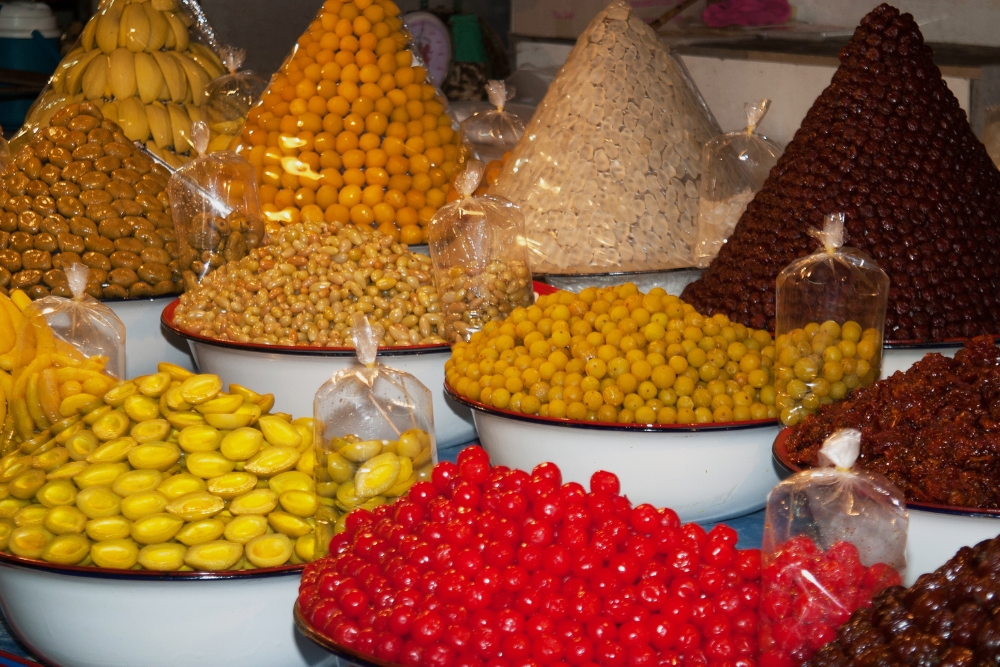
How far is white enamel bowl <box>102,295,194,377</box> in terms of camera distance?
2645mm

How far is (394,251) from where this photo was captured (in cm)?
255

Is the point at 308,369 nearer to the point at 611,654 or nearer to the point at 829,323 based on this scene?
the point at 829,323

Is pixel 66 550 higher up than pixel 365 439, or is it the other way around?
pixel 365 439

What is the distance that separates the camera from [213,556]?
1.46 metres

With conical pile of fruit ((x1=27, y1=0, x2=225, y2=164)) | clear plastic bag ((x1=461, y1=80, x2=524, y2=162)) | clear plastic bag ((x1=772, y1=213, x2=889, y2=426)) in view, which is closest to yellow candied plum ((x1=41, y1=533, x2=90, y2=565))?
clear plastic bag ((x1=772, y1=213, x2=889, y2=426))

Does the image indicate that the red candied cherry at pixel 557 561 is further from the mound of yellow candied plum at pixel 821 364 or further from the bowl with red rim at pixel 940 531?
the mound of yellow candied plum at pixel 821 364

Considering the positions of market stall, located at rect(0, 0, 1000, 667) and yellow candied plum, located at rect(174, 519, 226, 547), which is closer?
market stall, located at rect(0, 0, 1000, 667)

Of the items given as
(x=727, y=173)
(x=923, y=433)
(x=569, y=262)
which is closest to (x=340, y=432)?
(x=923, y=433)

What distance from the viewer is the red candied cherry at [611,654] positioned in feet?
3.73

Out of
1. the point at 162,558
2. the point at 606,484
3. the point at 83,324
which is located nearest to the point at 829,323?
the point at 606,484

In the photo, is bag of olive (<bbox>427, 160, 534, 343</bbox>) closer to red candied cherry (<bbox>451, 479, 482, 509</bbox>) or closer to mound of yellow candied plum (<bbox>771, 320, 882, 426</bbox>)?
mound of yellow candied plum (<bbox>771, 320, 882, 426</bbox>)

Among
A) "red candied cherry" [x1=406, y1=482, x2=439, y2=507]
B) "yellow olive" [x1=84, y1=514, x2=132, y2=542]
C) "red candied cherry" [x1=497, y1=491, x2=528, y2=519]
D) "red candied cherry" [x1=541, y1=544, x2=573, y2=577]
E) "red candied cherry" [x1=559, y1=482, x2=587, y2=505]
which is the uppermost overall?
"red candied cherry" [x1=559, y1=482, x2=587, y2=505]

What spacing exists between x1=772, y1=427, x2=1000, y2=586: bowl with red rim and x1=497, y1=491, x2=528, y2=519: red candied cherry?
49cm

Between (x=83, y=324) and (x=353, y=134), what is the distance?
3.25 feet
